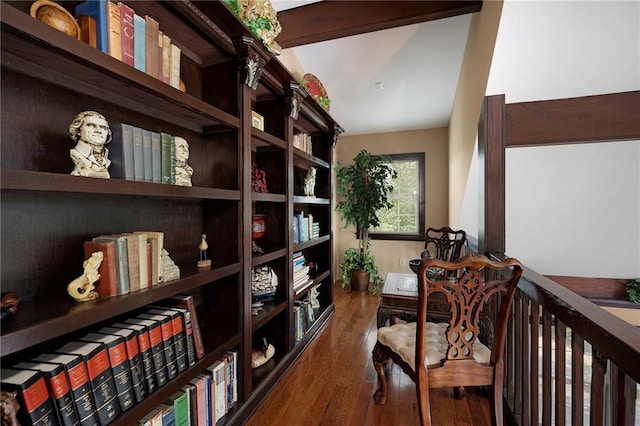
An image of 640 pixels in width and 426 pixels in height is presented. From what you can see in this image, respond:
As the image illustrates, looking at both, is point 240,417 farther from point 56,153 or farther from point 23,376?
point 56,153

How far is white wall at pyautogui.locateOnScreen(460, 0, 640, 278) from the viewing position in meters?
1.69

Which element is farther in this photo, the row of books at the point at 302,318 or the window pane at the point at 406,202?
the window pane at the point at 406,202

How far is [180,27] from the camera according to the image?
50.7 inches

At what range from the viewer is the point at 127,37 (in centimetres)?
102

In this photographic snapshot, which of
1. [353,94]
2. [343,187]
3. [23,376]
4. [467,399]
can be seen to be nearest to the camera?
[23,376]

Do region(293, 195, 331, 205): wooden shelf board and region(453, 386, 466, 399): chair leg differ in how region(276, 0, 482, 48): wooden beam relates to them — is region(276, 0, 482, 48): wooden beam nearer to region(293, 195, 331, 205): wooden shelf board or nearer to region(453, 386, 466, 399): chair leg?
region(293, 195, 331, 205): wooden shelf board

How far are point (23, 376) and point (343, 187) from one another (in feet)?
13.5

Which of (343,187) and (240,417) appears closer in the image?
(240,417)

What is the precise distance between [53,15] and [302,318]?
2.32 meters

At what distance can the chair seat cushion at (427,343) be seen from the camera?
1.40 metres

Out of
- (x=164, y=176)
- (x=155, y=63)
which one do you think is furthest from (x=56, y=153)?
(x=155, y=63)

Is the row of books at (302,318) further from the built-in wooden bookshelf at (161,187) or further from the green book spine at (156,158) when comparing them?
the green book spine at (156,158)

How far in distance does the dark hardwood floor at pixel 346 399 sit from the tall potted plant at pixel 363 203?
181 cm

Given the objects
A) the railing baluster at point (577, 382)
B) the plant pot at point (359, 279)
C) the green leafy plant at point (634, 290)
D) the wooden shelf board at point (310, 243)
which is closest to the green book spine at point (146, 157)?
the wooden shelf board at point (310, 243)
